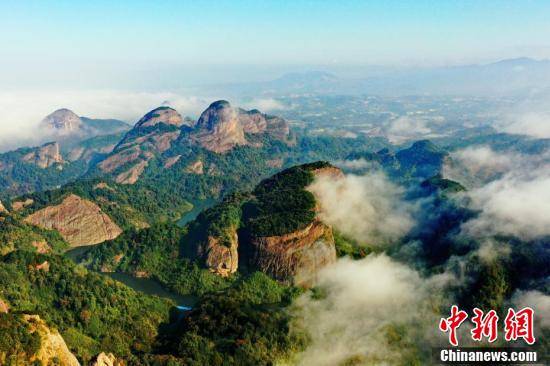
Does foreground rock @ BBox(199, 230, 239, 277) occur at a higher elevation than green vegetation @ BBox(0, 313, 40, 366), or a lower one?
lower

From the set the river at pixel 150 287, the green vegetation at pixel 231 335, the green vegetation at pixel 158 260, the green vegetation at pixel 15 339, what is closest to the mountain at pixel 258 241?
the green vegetation at pixel 158 260

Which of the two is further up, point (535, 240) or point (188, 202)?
point (535, 240)

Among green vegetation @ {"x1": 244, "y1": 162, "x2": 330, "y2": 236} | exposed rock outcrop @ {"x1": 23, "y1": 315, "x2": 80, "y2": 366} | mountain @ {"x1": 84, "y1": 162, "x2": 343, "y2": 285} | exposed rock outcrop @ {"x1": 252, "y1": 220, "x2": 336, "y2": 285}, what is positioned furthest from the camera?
green vegetation @ {"x1": 244, "y1": 162, "x2": 330, "y2": 236}

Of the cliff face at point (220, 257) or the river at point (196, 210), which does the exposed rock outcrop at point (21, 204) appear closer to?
the river at point (196, 210)

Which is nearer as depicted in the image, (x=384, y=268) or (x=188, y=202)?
(x=384, y=268)

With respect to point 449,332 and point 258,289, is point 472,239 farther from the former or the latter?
point 258,289

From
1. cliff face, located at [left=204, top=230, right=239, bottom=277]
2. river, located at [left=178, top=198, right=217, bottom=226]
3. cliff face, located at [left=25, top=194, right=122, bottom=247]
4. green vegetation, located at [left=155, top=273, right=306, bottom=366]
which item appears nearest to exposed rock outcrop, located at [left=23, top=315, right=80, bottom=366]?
green vegetation, located at [left=155, top=273, right=306, bottom=366]

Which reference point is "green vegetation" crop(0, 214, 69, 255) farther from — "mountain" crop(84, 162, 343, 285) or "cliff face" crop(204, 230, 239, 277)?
"cliff face" crop(204, 230, 239, 277)

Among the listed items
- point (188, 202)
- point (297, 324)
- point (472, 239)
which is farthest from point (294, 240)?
point (188, 202)
